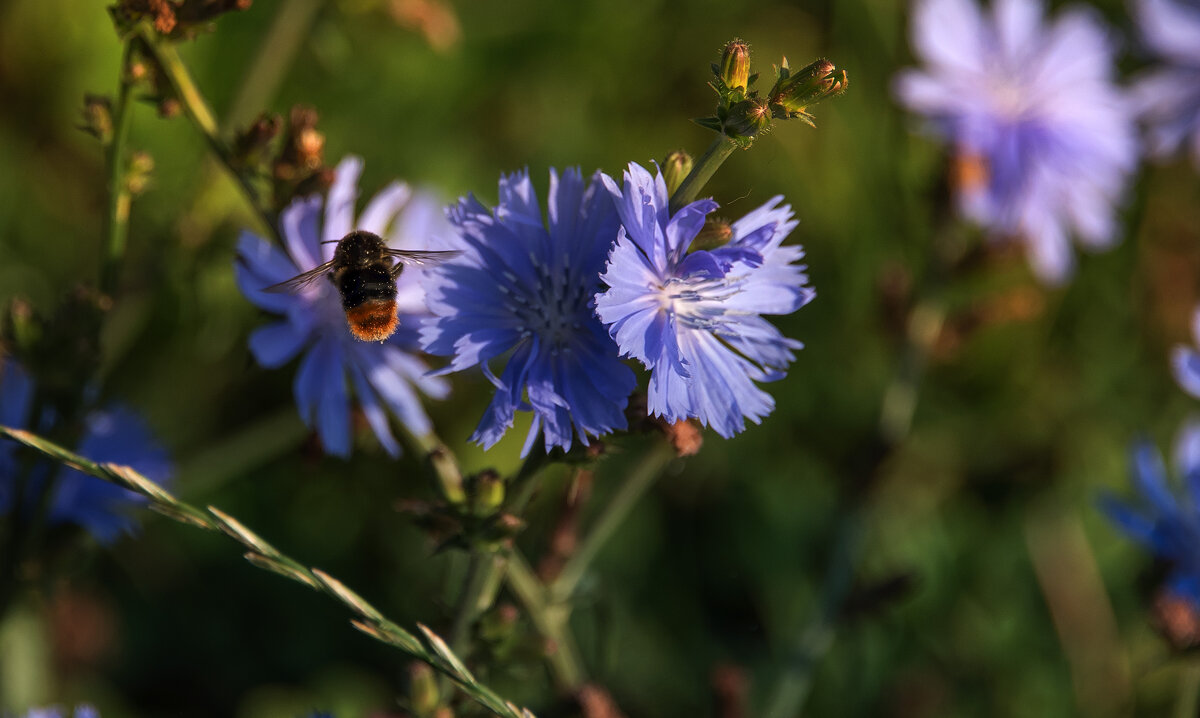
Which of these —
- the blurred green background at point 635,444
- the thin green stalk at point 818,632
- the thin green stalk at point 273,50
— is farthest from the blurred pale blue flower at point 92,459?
the thin green stalk at point 818,632

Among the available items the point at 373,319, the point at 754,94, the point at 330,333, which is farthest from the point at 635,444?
the point at 754,94

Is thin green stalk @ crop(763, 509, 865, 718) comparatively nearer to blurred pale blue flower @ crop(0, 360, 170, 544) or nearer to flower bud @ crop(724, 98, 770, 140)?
blurred pale blue flower @ crop(0, 360, 170, 544)

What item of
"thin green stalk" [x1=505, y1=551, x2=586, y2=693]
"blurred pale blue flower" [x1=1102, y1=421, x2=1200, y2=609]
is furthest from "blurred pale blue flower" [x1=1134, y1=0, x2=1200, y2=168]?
"thin green stalk" [x1=505, y1=551, x2=586, y2=693]

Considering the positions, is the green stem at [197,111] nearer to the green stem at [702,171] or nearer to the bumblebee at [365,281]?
the bumblebee at [365,281]

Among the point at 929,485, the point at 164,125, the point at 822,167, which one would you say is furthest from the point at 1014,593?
the point at 164,125

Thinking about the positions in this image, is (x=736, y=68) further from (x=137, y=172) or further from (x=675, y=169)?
(x=137, y=172)

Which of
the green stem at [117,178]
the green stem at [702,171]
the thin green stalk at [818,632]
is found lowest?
the thin green stalk at [818,632]

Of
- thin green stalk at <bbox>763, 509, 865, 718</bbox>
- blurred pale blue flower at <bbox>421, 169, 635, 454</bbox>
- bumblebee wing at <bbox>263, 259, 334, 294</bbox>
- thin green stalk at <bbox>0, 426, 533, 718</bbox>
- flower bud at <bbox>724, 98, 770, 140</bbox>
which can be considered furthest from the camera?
thin green stalk at <bbox>763, 509, 865, 718</bbox>
